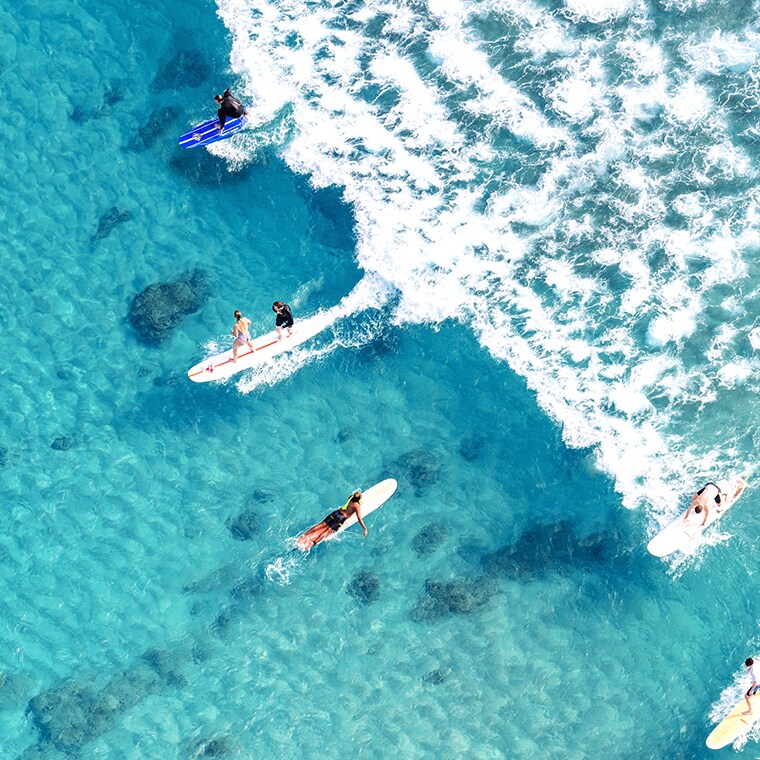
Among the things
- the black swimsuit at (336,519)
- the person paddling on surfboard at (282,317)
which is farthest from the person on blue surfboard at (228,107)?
the black swimsuit at (336,519)

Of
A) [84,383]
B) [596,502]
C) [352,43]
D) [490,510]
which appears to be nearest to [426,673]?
[490,510]

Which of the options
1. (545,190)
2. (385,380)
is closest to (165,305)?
(385,380)

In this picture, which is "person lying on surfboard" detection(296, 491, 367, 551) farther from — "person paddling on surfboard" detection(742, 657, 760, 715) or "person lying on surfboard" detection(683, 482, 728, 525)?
"person paddling on surfboard" detection(742, 657, 760, 715)

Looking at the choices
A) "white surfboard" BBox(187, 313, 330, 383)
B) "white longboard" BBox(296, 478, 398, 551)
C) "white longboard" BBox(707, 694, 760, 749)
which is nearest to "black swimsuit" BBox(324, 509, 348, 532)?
"white longboard" BBox(296, 478, 398, 551)

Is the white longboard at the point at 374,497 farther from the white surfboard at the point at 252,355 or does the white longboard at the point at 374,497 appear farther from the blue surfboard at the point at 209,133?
the blue surfboard at the point at 209,133

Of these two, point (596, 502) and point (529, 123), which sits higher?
point (529, 123)

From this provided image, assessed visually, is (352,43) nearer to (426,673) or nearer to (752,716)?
(426,673)
